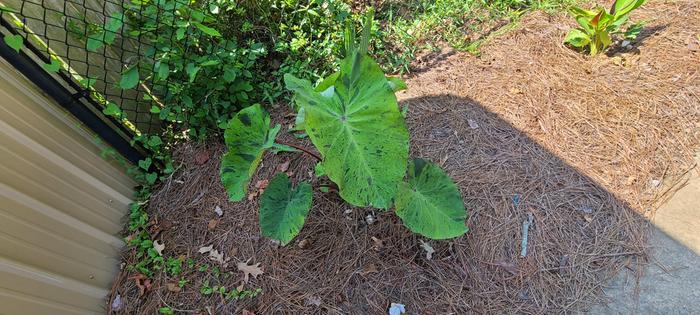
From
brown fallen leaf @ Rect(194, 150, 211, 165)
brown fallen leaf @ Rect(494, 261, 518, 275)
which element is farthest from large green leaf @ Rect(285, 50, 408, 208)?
brown fallen leaf @ Rect(194, 150, 211, 165)

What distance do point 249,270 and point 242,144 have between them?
2.11 feet

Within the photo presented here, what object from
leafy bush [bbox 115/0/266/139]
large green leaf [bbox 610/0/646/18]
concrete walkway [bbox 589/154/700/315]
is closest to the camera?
concrete walkway [bbox 589/154/700/315]

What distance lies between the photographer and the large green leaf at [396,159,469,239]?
147 cm

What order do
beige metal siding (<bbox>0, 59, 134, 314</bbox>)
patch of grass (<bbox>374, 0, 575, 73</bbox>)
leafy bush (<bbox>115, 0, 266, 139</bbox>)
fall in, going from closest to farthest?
1. beige metal siding (<bbox>0, 59, 134, 314</bbox>)
2. leafy bush (<bbox>115, 0, 266, 139</bbox>)
3. patch of grass (<bbox>374, 0, 575, 73</bbox>)

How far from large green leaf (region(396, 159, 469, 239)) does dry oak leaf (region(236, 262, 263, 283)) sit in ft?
2.42

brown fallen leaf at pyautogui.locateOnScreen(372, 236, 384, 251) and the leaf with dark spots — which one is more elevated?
the leaf with dark spots

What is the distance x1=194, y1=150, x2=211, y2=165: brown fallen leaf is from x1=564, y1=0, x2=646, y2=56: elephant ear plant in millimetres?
2217

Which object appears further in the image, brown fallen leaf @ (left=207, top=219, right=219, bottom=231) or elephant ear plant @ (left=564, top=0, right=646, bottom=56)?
elephant ear plant @ (left=564, top=0, right=646, bottom=56)

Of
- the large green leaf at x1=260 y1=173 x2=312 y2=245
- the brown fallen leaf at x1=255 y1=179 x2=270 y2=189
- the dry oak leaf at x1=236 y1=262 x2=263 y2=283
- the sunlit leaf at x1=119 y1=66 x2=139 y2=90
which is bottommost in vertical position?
the dry oak leaf at x1=236 y1=262 x2=263 y2=283

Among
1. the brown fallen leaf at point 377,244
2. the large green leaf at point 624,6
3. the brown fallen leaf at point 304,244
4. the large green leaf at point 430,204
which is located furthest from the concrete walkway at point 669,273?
the brown fallen leaf at point 304,244

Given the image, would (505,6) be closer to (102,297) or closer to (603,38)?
(603,38)

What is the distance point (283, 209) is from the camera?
1.58m

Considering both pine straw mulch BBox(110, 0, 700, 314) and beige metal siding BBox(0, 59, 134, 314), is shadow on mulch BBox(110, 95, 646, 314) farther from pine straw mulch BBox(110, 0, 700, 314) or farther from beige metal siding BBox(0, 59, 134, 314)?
beige metal siding BBox(0, 59, 134, 314)

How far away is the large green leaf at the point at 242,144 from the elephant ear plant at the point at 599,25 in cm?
188
